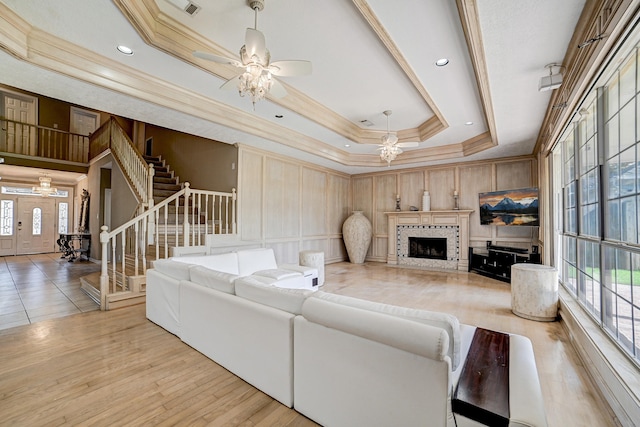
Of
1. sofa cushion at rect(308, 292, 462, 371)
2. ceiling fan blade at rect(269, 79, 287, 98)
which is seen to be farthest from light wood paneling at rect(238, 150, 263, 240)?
sofa cushion at rect(308, 292, 462, 371)

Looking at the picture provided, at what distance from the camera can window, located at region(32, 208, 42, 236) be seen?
10055 millimetres

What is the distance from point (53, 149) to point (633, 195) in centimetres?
1217

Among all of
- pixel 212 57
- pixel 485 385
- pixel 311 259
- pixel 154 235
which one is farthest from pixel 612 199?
pixel 154 235

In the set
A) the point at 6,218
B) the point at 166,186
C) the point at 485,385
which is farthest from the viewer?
the point at 6,218

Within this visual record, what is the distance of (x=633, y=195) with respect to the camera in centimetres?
195

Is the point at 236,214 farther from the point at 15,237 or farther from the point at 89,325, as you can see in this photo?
the point at 15,237

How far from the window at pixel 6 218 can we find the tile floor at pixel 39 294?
3634mm


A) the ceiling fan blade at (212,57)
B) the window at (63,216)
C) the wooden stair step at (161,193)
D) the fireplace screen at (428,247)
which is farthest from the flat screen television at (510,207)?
the window at (63,216)

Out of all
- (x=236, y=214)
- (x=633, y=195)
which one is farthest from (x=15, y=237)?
(x=633, y=195)

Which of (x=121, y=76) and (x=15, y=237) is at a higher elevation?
(x=121, y=76)

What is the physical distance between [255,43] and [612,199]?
128 inches

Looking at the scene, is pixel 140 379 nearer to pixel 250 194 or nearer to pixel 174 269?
pixel 174 269

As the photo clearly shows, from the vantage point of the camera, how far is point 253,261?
4281mm

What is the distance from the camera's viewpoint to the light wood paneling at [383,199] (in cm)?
832
